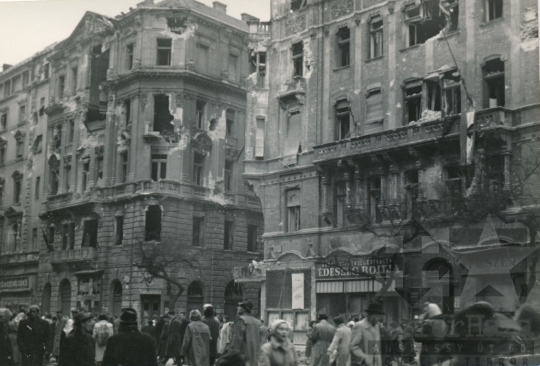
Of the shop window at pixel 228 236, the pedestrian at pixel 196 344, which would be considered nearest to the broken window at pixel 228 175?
Answer: the shop window at pixel 228 236

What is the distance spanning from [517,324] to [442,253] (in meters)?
11.6

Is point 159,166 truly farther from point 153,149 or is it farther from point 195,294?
point 195,294

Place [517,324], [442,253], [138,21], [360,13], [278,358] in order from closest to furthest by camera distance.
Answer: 1. [278,358]
2. [517,324]
3. [442,253]
4. [360,13]
5. [138,21]

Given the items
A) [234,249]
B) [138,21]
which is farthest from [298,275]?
[138,21]

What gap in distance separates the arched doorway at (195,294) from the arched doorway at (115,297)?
135 inches

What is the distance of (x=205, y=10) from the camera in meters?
35.2

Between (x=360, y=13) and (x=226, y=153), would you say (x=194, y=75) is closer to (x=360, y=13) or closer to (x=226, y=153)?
(x=226, y=153)

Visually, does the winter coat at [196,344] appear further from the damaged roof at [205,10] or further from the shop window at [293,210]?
the damaged roof at [205,10]

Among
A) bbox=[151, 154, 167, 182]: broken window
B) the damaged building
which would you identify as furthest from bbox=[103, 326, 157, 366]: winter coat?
bbox=[151, 154, 167, 182]: broken window

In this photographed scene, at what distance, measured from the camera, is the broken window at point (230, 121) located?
35500 mm

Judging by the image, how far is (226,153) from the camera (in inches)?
1379

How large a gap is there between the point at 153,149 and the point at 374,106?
13069mm

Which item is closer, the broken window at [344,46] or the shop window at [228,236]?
the broken window at [344,46]

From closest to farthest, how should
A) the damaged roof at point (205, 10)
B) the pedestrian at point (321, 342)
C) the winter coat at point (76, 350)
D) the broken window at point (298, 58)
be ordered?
the winter coat at point (76, 350) → the pedestrian at point (321, 342) → the broken window at point (298, 58) → the damaged roof at point (205, 10)
